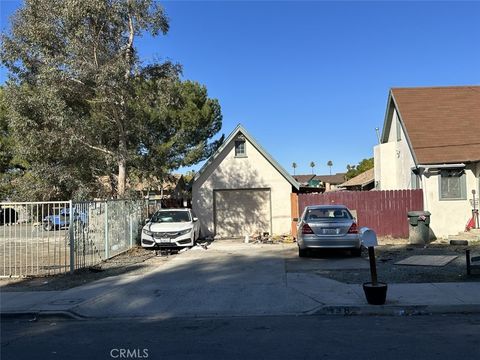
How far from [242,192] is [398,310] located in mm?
15913

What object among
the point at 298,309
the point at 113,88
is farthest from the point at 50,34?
the point at 298,309

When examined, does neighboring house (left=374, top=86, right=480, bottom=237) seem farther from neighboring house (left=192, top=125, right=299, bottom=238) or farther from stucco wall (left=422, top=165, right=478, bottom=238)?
neighboring house (left=192, top=125, right=299, bottom=238)

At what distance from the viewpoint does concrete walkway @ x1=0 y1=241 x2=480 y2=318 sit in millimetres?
8469

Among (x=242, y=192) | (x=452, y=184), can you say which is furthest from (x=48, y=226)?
(x=452, y=184)

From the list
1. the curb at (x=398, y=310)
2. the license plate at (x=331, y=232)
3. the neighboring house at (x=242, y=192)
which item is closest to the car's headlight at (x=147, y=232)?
the neighboring house at (x=242, y=192)

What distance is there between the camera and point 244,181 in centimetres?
2373

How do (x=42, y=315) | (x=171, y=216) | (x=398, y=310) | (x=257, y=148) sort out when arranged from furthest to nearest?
(x=257, y=148)
(x=171, y=216)
(x=42, y=315)
(x=398, y=310)

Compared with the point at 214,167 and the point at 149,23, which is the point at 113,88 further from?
the point at 214,167

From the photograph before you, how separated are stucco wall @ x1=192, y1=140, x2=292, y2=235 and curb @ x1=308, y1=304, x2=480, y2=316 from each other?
1528 cm

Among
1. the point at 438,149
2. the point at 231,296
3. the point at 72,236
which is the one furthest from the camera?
the point at 438,149

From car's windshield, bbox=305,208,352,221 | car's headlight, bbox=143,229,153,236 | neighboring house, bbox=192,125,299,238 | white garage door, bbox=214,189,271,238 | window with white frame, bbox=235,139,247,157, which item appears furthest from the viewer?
window with white frame, bbox=235,139,247,157

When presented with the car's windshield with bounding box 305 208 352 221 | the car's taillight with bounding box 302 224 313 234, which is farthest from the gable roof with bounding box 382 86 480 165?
the car's taillight with bounding box 302 224 313 234

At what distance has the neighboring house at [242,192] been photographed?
930 inches

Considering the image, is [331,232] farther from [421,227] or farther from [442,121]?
[442,121]
